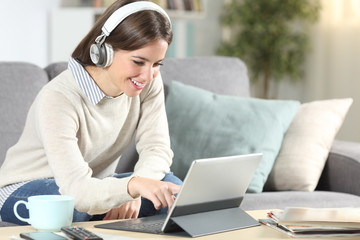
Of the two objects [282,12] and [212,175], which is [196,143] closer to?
[212,175]

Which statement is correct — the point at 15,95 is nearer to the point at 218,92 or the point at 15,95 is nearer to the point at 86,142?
the point at 86,142

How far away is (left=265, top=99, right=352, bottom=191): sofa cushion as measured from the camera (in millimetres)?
2111

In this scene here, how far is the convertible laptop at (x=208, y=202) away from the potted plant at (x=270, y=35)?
300cm

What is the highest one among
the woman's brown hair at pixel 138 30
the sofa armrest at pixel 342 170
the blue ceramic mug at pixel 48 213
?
the woman's brown hair at pixel 138 30

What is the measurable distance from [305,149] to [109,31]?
100 cm

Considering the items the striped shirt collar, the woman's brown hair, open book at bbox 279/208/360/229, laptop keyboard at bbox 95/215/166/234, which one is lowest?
laptop keyboard at bbox 95/215/166/234

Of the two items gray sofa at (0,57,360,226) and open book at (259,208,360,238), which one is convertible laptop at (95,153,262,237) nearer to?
open book at (259,208,360,238)

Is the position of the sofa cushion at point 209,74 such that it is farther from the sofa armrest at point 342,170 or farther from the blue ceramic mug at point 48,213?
the blue ceramic mug at point 48,213

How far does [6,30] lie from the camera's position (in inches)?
141

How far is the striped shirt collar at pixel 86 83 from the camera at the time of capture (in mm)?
1505

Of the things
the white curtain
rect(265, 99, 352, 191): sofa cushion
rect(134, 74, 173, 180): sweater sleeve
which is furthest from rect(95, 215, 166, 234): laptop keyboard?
the white curtain

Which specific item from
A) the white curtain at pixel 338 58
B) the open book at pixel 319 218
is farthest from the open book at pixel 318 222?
the white curtain at pixel 338 58

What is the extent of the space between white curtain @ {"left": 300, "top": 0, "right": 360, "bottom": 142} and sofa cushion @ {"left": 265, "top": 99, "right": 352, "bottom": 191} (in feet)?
5.61

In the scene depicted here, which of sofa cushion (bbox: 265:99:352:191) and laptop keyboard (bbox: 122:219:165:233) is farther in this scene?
sofa cushion (bbox: 265:99:352:191)
